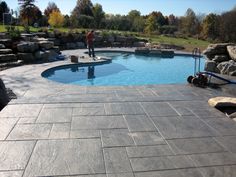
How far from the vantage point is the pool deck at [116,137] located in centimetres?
304

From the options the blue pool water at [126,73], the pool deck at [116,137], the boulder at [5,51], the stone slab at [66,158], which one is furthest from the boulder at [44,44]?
the stone slab at [66,158]

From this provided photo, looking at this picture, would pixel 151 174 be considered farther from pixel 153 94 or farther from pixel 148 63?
pixel 148 63

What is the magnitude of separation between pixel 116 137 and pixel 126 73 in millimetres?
7430

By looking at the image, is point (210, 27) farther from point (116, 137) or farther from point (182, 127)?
point (116, 137)

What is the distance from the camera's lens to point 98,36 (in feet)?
64.7

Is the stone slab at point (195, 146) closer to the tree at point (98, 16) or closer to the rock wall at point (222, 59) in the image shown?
the rock wall at point (222, 59)

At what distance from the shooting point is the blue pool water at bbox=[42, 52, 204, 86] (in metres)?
9.66

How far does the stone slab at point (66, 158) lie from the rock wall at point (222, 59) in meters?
6.83

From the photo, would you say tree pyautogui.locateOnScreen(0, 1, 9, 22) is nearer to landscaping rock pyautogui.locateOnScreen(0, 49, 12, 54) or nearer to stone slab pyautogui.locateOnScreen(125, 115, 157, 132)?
landscaping rock pyautogui.locateOnScreen(0, 49, 12, 54)

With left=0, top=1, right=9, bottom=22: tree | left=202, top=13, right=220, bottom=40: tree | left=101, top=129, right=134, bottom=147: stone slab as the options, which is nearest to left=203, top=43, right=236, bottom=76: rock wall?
left=101, top=129, right=134, bottom=147: stone slab

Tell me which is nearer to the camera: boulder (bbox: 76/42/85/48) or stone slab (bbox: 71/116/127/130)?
stone slab (bbox: 71/116/127/130)

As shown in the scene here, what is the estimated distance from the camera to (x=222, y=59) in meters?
9.77

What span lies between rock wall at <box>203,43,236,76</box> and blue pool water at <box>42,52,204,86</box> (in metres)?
1.21

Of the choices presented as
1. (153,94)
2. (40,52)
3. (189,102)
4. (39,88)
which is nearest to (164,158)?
(189,102)
